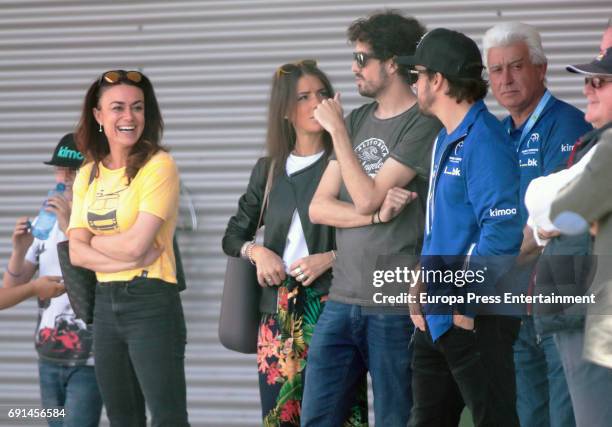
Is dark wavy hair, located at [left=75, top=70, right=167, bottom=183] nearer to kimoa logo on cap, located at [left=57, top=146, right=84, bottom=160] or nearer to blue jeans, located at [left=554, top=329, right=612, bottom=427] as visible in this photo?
kimoa logo on cap, located at [left=57, top=146, right=84, bottom=160]

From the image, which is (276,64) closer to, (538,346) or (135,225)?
(135,225)

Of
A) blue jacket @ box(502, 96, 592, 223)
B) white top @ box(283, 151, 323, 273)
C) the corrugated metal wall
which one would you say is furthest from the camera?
the corrugated metal wall

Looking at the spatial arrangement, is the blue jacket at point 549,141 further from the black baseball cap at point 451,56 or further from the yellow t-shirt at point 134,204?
the yellow t-shirt at point 134,204

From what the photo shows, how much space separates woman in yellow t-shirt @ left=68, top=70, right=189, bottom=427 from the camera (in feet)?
14.9

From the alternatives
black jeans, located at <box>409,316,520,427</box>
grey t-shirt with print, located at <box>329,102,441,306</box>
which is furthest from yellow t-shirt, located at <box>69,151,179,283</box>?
black jeans, located at <box>409,316,520,427</box>

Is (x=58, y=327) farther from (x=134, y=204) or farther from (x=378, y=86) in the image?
(x=378, y=86)

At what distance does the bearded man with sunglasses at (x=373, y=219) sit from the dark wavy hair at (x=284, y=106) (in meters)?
0.30

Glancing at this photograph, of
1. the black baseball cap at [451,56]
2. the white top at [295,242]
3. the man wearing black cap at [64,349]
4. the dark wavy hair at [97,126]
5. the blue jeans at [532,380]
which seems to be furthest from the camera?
the man wearing black cap at [64,349]

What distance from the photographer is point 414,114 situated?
4223 millimetres

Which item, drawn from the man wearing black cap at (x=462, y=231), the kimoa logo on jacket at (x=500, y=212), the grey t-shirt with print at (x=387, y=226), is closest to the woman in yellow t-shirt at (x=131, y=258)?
the grey t-shirt with print at (x=387, y=226)

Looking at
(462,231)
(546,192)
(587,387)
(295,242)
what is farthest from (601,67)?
(295,242)

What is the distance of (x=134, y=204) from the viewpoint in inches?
183

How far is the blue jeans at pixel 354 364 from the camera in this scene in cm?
412

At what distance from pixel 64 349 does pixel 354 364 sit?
62.1 inches
